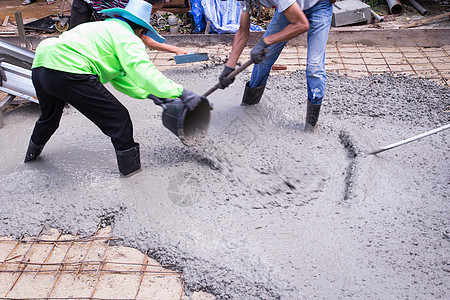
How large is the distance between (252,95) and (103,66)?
5.11ft

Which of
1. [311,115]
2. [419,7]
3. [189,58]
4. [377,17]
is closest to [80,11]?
[189,58]

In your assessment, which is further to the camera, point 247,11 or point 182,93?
point 247,11

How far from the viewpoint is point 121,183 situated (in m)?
2.82

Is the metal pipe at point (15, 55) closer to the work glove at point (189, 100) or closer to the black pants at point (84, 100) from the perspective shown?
the black pants at point (84, 100)

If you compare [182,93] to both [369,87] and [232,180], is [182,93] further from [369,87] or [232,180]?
[369,87]

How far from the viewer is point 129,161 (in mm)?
2801

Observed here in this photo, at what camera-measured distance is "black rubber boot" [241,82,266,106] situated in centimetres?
366

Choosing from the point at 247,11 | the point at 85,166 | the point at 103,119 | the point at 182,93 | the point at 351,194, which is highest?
the point at 247,11

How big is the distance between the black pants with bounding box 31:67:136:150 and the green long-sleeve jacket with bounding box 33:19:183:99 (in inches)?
2.3

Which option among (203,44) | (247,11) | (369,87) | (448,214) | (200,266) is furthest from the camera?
(203,44)

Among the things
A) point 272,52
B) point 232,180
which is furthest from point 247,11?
point 232,180

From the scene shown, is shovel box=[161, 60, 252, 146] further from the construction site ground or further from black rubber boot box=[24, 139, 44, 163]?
black rubber boot box=[24, 139, 44, 163]

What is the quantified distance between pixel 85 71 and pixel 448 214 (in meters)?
2.44

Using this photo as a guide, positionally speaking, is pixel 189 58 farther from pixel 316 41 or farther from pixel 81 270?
pixel 81 270
